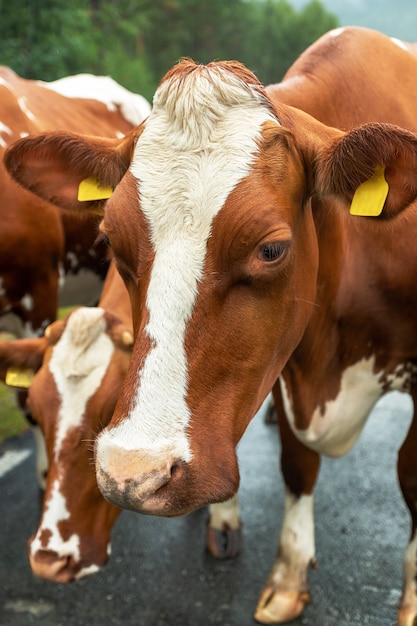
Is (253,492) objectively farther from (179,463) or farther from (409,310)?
(179,463)

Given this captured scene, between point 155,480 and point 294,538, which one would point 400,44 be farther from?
point 155,480

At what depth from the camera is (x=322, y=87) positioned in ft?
9.34

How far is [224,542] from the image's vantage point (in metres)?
3.79

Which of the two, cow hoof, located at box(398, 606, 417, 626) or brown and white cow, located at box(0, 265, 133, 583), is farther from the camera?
cow hoof, located at box(398, 606, 417, 626)

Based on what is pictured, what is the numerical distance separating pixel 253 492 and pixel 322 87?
2500 mm

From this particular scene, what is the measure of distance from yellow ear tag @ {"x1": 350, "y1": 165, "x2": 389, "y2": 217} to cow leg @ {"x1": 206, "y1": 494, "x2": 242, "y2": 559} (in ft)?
6.79

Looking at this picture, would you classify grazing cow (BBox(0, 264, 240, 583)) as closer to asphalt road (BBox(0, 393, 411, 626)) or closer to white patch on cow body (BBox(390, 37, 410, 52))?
asphalt road (BBox(0, 393, 411, 626))

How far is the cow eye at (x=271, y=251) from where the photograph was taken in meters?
1.96

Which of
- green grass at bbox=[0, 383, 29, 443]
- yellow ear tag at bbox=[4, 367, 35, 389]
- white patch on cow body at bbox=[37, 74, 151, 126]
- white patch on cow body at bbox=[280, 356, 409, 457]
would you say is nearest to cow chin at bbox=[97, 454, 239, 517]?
white patch on cow body at bbox=[280, 356, 409, 457]

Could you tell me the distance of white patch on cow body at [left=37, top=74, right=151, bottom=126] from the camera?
5.32 meters

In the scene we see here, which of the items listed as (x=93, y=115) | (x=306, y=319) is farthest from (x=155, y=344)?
(x=93, y=115)

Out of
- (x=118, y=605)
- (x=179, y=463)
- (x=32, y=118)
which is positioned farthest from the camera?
(x=32, y=118)

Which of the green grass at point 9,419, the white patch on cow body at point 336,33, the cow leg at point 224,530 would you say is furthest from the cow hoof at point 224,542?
the white patch on cow body at point 336,33

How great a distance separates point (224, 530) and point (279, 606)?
23.2 inches
